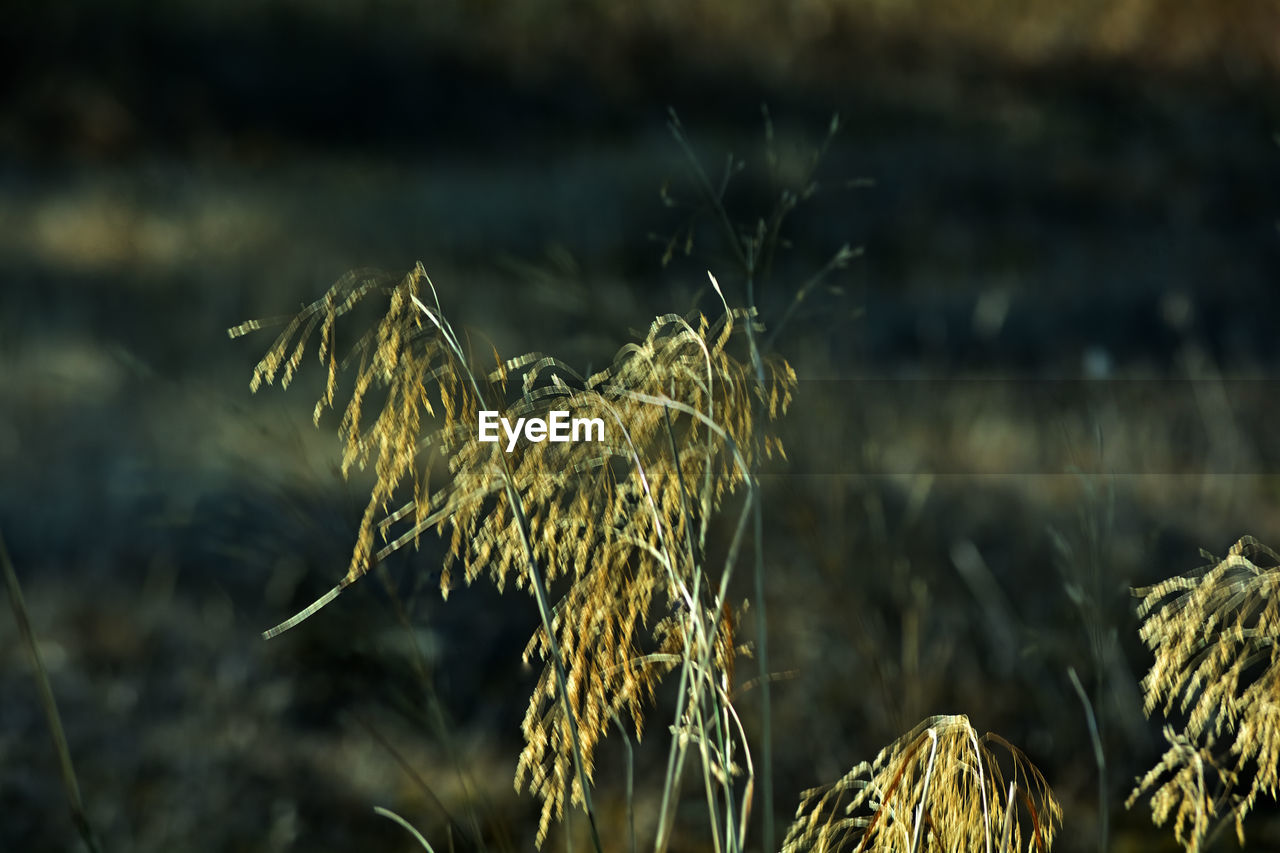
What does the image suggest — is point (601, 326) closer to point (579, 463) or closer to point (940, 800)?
point (579, 463)

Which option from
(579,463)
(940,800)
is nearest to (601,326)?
(579,463)

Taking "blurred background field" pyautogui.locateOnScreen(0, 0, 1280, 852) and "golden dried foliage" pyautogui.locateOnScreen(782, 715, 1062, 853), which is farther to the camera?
"blurred background field" pyautogui.locateOnScreen(0, 0, 1280, 852)

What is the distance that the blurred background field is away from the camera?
1.59 metres

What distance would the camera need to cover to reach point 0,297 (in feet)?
10.0

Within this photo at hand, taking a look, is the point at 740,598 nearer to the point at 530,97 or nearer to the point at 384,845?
the point at 384,845

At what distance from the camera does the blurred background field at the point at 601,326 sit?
1589 mm

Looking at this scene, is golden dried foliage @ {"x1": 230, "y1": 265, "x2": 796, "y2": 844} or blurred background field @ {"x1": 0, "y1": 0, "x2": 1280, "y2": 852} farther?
blurred background field @ {"x1": 0, "y1": 0, "x2": 1280, "y2": 852}

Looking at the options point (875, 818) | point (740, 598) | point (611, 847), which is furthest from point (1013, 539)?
point (875, 818)

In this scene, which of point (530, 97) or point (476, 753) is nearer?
point (476, 753)

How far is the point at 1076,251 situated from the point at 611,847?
8.52 feet

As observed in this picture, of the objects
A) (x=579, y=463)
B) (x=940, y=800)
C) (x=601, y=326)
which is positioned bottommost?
(x=940, y=800)

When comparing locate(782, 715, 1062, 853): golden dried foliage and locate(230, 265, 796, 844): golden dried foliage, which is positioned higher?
locate(230, 265, 796, 844): golden dried foliage

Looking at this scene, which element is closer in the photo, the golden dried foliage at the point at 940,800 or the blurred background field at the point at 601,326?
the golden dried foliage at the point at 940,800

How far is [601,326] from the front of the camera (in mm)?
950
